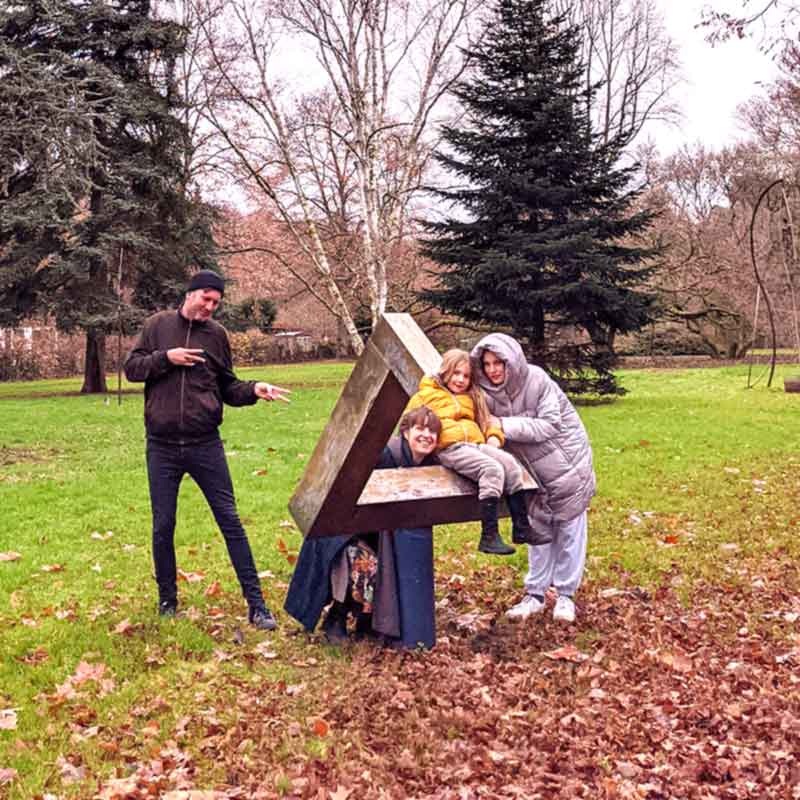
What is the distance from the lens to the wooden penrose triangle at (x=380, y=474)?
432cm

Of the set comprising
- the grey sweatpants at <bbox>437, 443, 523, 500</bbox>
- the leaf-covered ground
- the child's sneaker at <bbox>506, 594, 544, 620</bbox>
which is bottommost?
the leaf-covered ground

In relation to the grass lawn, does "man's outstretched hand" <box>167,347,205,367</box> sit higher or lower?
higher

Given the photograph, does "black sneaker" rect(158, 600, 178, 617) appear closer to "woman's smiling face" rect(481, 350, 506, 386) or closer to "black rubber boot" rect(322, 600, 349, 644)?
"black rubber boot" rect(322, 600, 349, 644)

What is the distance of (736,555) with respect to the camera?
709 cm

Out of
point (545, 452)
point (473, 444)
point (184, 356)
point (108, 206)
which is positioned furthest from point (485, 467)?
point (108, 206)

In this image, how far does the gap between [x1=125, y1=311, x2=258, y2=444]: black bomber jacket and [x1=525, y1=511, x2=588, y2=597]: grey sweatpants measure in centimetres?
212

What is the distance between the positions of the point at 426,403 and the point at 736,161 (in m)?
38.9

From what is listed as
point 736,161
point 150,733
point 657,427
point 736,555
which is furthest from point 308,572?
point 736,161

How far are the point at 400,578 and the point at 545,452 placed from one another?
1151mm

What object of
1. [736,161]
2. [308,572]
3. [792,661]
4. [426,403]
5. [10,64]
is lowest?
[792,661]

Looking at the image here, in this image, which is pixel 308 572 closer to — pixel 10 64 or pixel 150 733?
pixel 150 733

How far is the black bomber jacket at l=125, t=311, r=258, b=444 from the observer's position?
5109 mm

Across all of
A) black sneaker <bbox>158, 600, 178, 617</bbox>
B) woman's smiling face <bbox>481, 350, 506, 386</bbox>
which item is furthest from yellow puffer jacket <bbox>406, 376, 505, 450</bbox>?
black sneaker <bbox>158, 600, 178, 617</bbox>

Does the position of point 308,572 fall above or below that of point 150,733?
above
